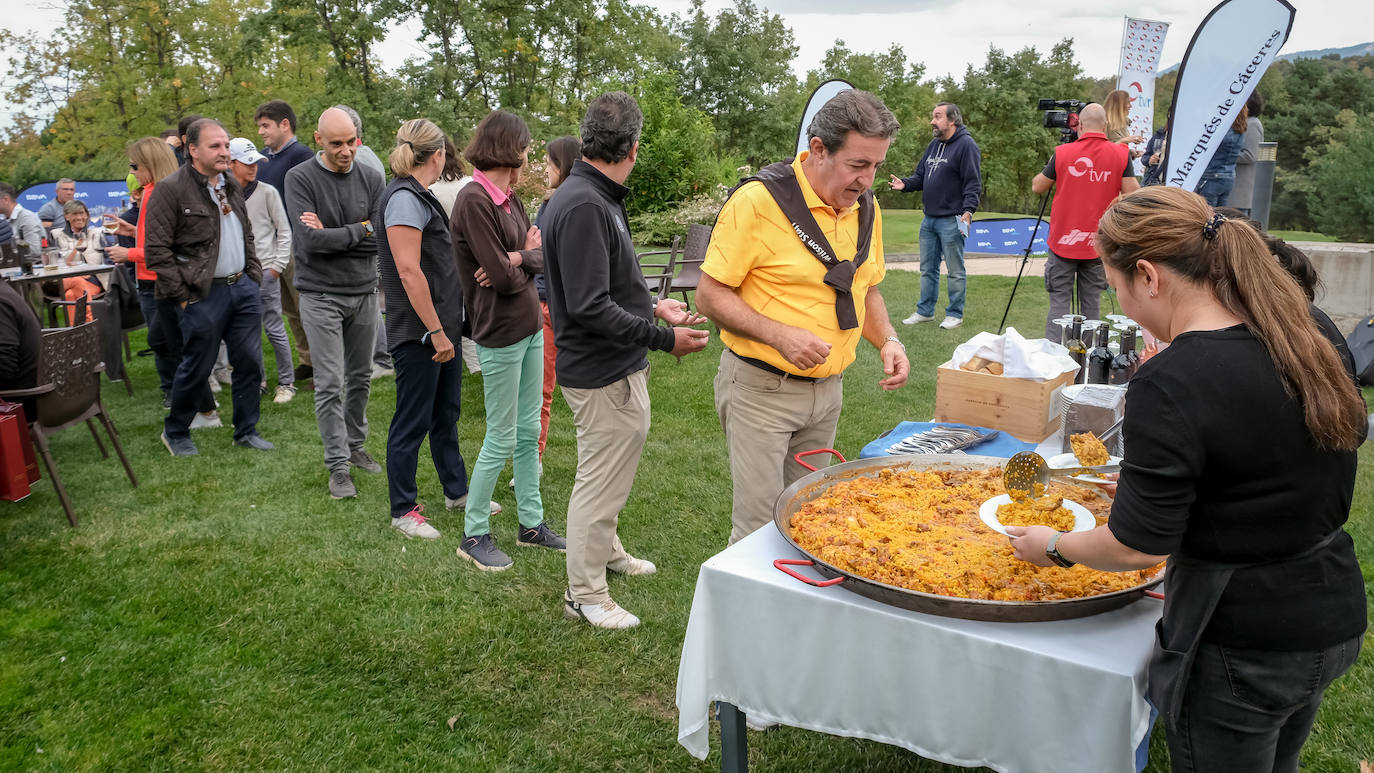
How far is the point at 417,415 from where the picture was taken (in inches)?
178

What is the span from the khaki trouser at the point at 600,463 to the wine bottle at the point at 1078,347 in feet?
6.15

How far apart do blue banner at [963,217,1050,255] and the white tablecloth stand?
45.4ft

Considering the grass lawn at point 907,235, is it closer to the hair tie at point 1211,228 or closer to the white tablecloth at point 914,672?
the white tablecloth at point 914,672

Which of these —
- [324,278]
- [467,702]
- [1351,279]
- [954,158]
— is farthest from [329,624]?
[1351,279]

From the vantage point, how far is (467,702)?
3.25m

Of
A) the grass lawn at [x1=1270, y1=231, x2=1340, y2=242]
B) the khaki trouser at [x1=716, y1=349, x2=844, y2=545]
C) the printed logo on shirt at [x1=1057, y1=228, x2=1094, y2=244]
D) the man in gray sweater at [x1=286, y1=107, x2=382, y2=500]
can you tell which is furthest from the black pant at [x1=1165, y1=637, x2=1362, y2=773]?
the grass lawn at [x1=1270, y1=231, x2=1340, y2=242]

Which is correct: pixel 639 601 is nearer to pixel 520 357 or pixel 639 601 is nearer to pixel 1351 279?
pixel 520 357

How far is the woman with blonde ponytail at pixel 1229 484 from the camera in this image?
4.90ft

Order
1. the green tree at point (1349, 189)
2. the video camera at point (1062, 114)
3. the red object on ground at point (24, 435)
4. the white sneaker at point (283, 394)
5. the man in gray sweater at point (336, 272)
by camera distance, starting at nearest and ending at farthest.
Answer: the red object on ground at point (24, 435), the man in gray sweater at point (336, 272), the video camera at point (1062, 114), the white sneaker at point (283, 394), the green tree at point (1349, 189)

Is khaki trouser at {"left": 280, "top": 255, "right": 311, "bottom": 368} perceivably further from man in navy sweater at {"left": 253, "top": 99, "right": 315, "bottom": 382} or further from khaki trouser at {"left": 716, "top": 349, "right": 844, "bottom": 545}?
khaki trouser at {"left": 716, "top": 349, "right": 844, "bottom": 545}

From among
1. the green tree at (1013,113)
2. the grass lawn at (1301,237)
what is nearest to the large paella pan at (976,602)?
the grass lawn at (1301,237)

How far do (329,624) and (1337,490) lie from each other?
3.57 metres

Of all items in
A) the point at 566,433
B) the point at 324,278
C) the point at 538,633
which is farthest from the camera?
the point at 566,433

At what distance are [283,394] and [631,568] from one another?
4440 millimetres
